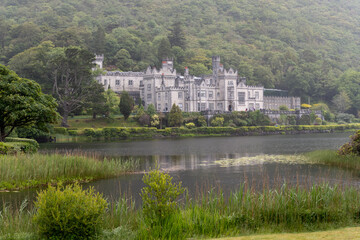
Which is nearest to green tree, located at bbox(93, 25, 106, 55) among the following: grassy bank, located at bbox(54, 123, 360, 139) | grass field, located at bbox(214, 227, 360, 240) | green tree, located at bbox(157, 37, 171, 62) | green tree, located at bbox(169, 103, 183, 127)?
green tree, located at bbox(157, 37, 171, 62)

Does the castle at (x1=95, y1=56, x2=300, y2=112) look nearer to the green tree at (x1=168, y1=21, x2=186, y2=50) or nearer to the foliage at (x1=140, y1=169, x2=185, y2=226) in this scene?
the green tree at (x1=168, y1=21, x2=186, y2=50)

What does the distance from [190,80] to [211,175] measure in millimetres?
72548

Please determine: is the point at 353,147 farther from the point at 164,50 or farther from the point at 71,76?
the point at 164,50

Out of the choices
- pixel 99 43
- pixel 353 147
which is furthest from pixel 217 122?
pixel 353 147

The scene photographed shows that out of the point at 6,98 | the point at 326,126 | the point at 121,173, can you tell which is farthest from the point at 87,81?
the point at 121,173

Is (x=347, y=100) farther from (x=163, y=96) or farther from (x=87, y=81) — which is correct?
(x=87, y=81)

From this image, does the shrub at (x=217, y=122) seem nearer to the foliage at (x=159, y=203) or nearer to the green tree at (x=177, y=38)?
the green tree at (x=177, y=38)

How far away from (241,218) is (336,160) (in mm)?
18918

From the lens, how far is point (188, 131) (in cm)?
8612

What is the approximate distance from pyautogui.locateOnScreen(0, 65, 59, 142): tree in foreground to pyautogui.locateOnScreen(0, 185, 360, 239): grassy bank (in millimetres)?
19298

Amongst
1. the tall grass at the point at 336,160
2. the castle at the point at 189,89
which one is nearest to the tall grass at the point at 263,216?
the tall grass at the point at 336,160

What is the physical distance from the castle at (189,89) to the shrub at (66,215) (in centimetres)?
8514

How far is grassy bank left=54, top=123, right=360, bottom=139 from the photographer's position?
76.2m

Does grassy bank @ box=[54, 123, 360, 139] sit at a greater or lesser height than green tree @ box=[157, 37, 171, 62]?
lesser
